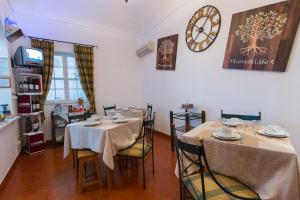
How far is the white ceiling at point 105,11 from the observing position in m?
3.76

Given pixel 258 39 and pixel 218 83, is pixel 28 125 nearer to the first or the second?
pixel 218 83

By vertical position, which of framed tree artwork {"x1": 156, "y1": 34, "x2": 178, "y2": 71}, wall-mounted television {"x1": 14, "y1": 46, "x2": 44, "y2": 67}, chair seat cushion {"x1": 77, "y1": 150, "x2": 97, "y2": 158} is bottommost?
chair seat cushion {"x1": 77, "y1": 150, "x2": 97, "y2": 158}

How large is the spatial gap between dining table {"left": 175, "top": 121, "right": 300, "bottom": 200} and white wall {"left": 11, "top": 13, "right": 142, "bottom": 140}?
11.8 ft

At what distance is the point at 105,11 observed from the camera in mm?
4375

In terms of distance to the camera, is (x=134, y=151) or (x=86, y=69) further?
(x=86, y=69)

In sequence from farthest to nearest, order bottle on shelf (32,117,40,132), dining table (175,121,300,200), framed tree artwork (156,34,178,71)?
framed tree artwork (156,34,178,71)
bottle on shelf (32,117,40,132)
dining table (175,121,300,200)

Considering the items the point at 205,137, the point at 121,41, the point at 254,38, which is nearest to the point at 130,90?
the point at 121,41

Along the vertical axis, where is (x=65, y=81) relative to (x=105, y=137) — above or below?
above

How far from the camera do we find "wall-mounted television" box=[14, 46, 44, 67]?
3271 millimetres

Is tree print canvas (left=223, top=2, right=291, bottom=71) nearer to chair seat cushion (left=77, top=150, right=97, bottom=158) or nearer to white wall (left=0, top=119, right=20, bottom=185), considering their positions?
chair seat cushion (left=77, top=150, right=97, bottom=158)

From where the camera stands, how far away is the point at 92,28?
4.60 meters

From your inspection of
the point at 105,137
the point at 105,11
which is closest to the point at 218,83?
the point at 105,137

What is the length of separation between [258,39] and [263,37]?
7 centimetres

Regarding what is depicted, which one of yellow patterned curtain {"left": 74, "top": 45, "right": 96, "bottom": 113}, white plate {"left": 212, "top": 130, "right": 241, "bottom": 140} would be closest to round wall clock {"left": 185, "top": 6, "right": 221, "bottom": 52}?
white plate {"left": 212, "top": 130, "right": 241, "bottom": 140}
